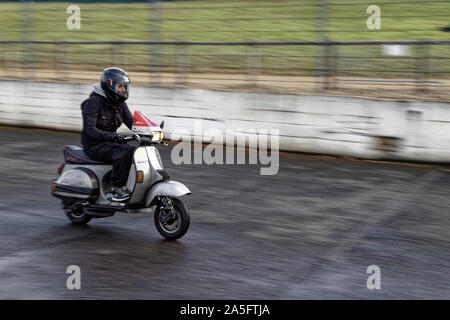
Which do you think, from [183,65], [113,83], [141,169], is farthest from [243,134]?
[141,169]

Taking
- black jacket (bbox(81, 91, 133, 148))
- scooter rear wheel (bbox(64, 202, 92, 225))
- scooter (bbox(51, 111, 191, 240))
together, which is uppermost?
black jacket (bbox(81, 91, 133, 148))

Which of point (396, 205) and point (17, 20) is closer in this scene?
point (396, 205)

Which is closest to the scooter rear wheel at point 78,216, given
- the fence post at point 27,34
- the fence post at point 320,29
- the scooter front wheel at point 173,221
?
the scooter front wheel at point 173,221

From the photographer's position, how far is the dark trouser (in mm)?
7680

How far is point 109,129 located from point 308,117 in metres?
5.46

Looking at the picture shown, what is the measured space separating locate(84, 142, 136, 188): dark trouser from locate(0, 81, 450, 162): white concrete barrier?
560 centimetres

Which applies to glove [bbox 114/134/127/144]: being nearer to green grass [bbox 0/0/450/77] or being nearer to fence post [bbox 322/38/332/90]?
fence post [bbox 322/38/332/90]

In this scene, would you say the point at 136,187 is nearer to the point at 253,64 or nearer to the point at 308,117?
the point at 308,117

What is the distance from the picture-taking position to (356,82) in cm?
1295

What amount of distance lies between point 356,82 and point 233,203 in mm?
4765

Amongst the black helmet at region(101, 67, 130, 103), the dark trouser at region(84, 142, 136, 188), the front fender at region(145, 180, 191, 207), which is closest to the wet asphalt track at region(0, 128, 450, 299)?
the front fender at region(145, 180, 191, 207)

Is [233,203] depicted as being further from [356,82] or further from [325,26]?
[325,26]

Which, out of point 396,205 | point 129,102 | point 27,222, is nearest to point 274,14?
point 129,102

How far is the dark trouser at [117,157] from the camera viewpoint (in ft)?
25.2
